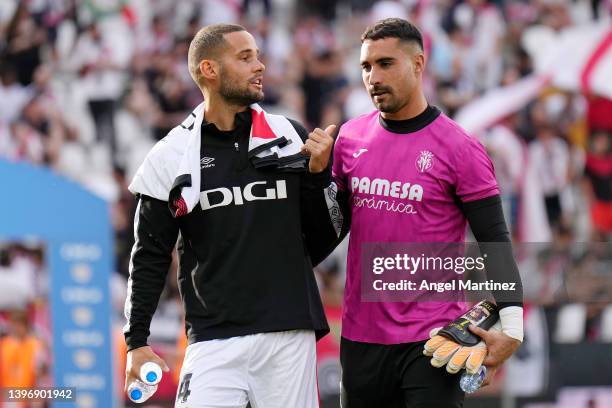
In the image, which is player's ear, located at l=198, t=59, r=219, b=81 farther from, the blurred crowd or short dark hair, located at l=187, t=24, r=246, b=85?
the blurred crowd

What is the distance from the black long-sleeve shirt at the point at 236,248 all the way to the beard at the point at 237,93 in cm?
15

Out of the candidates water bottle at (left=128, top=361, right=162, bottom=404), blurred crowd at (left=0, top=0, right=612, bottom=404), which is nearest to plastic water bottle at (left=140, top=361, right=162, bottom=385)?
water bottle at (left=128, top=361, right=162, bottom=404)

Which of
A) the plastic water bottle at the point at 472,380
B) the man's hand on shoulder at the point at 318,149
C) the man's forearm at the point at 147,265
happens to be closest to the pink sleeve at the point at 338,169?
the man's hand on shoulder at the point at 318,149

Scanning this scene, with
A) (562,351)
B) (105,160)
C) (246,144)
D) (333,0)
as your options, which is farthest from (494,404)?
(333,0)

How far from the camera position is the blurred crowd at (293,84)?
1248 centimetres

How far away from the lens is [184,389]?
5102 millimetres

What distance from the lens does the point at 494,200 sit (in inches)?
203

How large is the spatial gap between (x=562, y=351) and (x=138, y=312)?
4.54 m

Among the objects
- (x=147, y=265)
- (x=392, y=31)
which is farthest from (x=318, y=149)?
(x=147, y=265)

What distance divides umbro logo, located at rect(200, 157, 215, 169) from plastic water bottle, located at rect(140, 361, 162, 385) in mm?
861

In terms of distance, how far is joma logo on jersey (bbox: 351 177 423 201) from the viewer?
5.22 meters

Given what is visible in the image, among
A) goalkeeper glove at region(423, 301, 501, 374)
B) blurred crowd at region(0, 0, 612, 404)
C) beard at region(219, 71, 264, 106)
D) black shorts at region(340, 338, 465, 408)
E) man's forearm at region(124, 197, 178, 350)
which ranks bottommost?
black shorts at region(340, 338, 465, 408)

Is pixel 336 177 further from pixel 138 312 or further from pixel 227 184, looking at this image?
pixel 138 312

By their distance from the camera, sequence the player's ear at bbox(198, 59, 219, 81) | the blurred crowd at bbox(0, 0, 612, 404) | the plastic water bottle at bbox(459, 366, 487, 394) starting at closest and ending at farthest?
the plastic water bottle at bbox(459, 366, 487, 394), the player's ear at bbox(198, 59, 219, 81), the blurred crowd at bbox(0, 0, 612, 404)
